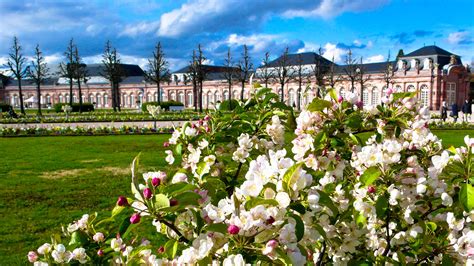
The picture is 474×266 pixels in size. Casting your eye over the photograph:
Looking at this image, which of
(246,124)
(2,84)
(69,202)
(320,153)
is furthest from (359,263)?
(2,84)

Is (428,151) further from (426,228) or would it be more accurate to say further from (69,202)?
(69,202)

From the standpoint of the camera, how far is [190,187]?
5.61 ft

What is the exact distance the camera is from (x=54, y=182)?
8.70 m

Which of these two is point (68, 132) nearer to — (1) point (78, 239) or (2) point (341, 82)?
(1) point (78, 239)

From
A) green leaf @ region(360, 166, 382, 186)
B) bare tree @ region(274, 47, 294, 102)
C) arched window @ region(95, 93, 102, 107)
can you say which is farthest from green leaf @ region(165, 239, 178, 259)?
arched window @ region(95, 93, 102, 107)

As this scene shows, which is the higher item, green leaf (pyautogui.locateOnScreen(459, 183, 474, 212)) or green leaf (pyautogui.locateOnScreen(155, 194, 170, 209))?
green leaf (pyautogui.locateOnScreen(155, 194, 170, 209))

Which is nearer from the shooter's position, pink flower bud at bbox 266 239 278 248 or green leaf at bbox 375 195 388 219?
pink flower bud at bbox 266 239 278 248

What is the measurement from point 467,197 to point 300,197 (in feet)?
2.37

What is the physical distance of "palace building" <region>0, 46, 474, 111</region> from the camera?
54188 mm

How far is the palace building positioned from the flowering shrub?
119 feet

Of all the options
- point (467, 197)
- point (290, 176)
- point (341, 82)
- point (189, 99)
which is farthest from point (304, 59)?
point (290, 176)

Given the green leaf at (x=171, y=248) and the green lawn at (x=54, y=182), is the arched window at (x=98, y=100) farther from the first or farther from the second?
the green leaf at (x=171, y=248)

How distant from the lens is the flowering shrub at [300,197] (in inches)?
61.9

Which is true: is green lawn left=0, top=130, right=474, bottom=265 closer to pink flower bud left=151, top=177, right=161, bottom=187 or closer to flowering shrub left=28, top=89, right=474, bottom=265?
flowering shrub left=28, top=89, right=474, bottom=265
